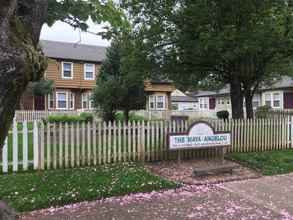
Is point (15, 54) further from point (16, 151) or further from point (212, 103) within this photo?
point (212, 103)

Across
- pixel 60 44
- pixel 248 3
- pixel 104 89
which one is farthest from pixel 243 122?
pixel 60 44

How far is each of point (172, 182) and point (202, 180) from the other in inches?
37.3

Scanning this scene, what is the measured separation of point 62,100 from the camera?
864 inches

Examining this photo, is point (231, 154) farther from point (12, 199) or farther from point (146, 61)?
point (12, 199)

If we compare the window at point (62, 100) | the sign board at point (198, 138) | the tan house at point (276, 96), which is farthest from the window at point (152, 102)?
the sign board at point (198, 138)

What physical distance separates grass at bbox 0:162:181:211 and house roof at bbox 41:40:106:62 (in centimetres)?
1758

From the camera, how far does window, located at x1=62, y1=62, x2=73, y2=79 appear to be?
21.6 meters

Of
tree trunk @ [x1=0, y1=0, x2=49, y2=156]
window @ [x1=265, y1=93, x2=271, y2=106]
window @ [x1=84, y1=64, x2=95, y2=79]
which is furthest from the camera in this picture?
window @ [x1=265, y1=93, x2=271, y2=106]

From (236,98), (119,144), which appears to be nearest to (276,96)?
(236,98)

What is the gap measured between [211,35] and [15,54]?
6.81 m

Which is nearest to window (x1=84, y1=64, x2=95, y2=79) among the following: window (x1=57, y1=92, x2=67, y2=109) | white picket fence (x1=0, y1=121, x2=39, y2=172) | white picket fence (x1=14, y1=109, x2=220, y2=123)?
window (x1=57, y1=92, x2=67, y2=109)

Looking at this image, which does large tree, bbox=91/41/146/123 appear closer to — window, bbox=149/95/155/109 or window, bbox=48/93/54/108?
window, bbox=48/93/54/108

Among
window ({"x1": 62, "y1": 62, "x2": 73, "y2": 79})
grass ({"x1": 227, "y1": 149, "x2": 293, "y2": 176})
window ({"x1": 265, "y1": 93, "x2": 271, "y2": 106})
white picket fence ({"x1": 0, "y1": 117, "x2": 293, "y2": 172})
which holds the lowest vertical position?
grass ({"x1": 227, "y1": 149, "x2": 293, "y2": 176})

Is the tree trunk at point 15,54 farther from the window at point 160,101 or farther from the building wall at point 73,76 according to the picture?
the window at point 160,101
